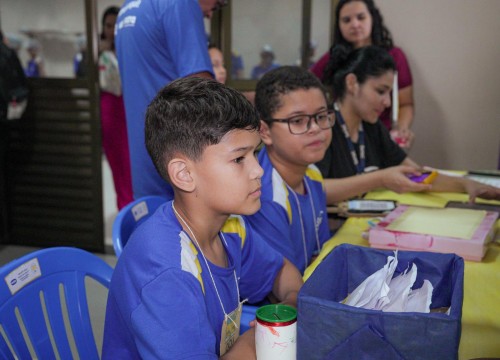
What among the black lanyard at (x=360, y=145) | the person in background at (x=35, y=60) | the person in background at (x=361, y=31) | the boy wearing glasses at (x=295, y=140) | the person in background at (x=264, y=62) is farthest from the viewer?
the person in background at (x=35, y=60)

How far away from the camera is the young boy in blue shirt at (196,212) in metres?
0.87

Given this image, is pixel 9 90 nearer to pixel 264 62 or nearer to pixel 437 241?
pixel 264 62

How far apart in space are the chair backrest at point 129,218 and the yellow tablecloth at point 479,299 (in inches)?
18.5

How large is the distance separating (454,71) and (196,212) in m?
2.73

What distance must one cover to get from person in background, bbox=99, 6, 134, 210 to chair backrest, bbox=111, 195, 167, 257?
6.67ft

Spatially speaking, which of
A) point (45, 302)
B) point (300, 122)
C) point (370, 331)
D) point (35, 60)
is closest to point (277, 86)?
point (300, 122)

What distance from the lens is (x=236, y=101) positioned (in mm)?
981

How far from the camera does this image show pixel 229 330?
0.98 metres

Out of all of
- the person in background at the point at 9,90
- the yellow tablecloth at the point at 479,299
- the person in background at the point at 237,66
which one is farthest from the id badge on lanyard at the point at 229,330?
the person in background at the point at 237,66

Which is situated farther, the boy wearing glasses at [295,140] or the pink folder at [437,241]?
the boy wearing glasses at [295,140]

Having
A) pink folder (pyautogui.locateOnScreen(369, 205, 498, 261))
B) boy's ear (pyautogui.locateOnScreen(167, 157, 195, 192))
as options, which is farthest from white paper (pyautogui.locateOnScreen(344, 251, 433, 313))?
pink folder (pyautogui.locateOnScreen(369, 205, 498, 261))

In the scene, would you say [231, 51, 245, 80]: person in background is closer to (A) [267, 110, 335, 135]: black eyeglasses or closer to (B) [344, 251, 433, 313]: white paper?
(A) [267, 110, 335, 135]: black eyeglasses

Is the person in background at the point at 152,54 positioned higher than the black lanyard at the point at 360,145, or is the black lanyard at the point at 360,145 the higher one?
the person in background at the point at 152,54

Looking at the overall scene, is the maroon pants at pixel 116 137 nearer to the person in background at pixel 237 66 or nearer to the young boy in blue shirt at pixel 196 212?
the person in background at pixel 237 66
